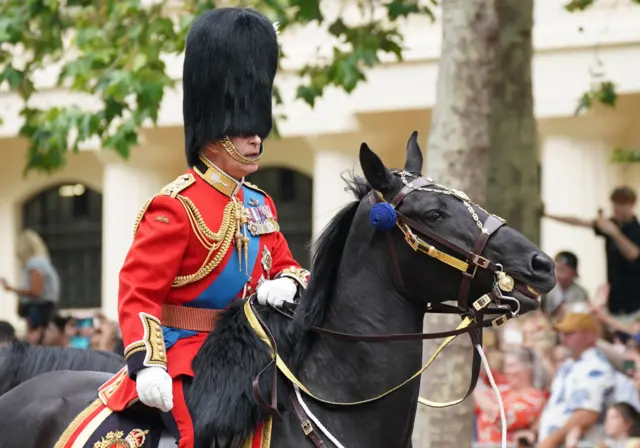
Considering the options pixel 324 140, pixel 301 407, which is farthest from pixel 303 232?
pixel 301 407

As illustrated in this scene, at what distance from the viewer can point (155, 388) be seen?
17.8ft

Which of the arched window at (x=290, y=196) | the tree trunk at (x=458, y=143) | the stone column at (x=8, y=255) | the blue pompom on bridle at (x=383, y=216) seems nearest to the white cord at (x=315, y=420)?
the blue pompom on bridle at (x=383, y=216)

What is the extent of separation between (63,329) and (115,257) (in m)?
9.32

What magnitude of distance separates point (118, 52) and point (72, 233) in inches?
526

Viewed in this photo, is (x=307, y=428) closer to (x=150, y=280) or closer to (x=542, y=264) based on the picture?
(x=150, y=280)

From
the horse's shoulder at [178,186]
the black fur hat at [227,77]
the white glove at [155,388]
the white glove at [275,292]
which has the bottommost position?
the white glove at [155,388]

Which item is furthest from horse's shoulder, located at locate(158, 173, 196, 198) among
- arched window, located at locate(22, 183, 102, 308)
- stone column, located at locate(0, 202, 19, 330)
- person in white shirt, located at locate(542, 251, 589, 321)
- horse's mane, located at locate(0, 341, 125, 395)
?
arched window, located at locate(22, 183, 102, 308)

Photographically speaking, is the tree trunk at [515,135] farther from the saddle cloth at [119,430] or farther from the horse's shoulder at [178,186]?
the saddle cloth at [119,430]

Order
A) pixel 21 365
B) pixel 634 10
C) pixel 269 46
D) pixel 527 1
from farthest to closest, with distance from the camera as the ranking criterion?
1. pixel 634 10
2. pixel 527 1
3. pixel 21 365
4. pixel 269 46

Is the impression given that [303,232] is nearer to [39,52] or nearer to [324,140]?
[324,140]

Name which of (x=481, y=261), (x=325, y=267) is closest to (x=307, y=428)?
(x=325, y=267)

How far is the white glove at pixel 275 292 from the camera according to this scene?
18.8 ft

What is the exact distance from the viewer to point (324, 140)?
68.9ft

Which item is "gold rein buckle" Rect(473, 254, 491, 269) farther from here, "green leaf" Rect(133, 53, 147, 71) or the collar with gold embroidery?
"green leaf" Rect(133, 53, 147, 71)
